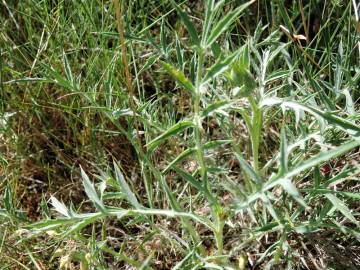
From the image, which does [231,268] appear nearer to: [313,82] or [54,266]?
[313,82]

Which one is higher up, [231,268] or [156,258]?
[231,268]

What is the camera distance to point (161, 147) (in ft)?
6.05

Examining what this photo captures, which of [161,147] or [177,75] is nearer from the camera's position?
[177,75]

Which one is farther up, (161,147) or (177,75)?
(177,75)

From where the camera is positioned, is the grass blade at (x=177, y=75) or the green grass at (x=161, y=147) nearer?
the grass blade at (x=177, y=75)

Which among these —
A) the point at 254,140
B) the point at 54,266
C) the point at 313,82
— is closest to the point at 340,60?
the point at 313,82

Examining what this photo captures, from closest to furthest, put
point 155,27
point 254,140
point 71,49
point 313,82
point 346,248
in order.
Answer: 1. point 254,140
2. point 313,82
3. point 346,248
4. point 71,49
5. point 155,27

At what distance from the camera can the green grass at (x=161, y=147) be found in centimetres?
138

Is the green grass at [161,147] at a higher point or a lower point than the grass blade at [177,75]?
lower

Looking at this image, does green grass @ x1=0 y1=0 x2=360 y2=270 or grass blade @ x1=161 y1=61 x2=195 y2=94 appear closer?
grass blade @ x1=161 y1=61 x2=195 y2=94

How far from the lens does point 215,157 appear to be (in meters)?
1.75

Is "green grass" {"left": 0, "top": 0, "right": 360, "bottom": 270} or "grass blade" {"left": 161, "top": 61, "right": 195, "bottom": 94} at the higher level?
"grass blade" {"left": 161, "top": 61, "right": 195, "bottom": 94}

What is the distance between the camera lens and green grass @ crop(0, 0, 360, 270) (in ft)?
4.51

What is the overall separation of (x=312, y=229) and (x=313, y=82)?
340 millimetres
